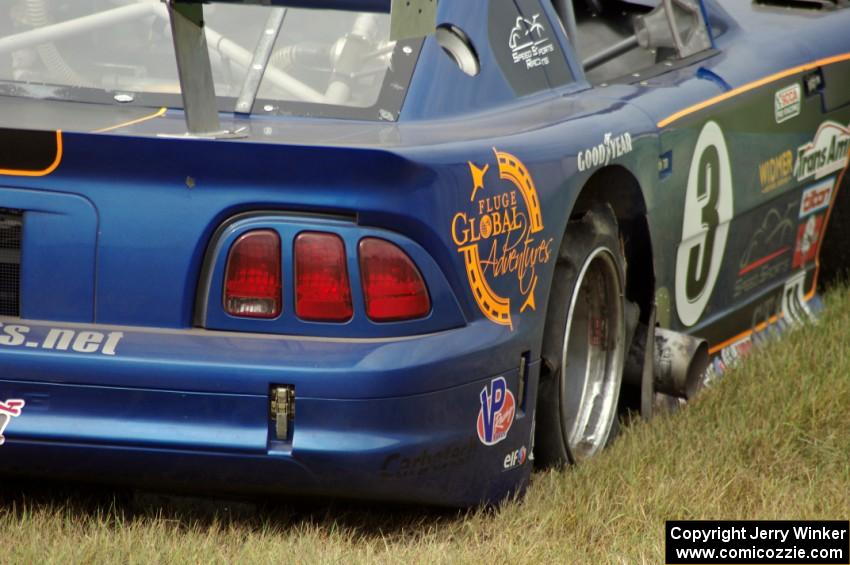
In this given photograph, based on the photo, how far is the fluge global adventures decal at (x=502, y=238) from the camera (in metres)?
3.23

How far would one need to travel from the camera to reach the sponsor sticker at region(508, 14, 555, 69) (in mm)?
3826

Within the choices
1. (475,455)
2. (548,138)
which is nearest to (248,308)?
(475,455)

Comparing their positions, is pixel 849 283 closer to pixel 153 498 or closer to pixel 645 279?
pixel 645 279

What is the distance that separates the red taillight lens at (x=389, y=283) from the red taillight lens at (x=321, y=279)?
44 millimetres

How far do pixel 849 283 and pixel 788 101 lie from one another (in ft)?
3.61

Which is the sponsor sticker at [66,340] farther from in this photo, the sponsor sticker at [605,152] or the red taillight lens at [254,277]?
the sponsor sticker at [605,152]

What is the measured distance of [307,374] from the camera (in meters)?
3.06

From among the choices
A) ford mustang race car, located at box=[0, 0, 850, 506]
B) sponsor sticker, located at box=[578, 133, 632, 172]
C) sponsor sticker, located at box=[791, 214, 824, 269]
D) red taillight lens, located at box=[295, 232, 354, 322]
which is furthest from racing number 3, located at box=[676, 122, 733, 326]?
red taillight lens, located at box=[295, 232, 354, 322]

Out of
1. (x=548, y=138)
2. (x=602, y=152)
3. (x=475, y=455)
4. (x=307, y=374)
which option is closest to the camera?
(x=307, y=374)

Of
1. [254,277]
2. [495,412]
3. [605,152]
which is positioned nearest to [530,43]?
[605,152]

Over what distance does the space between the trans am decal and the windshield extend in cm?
78

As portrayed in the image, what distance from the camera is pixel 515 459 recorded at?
351 centimetres

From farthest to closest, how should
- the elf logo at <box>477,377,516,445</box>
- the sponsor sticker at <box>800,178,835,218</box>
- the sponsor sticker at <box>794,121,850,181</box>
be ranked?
the sponsor sticker at <box>800,178,835,218</box> < the sponsor sticker at <box>794,121,850,181</box> < the elf logo at <box>477,377,516,445</box>

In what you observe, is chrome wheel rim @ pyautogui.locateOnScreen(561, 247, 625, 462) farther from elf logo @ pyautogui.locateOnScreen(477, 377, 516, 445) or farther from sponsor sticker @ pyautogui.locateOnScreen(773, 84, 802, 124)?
sponsor sticker @ pyautogui.locateOnScreen(773, 84, 802, 124)
